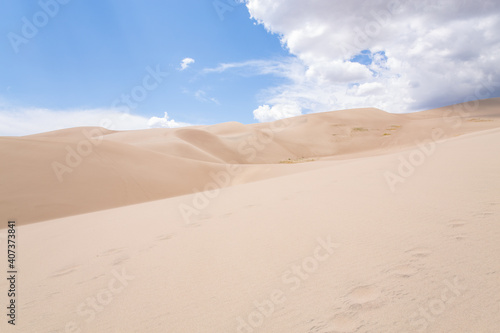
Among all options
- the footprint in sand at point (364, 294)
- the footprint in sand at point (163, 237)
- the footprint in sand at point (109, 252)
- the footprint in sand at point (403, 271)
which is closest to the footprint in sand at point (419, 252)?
the footprint in sand at point (403, 271)

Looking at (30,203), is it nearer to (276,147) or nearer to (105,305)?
(105,305)

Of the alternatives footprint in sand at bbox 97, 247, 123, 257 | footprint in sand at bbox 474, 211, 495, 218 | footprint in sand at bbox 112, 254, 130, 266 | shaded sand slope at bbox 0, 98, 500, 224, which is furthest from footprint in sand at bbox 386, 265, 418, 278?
shaded sand slope at bbox 0, 98, 500, 224

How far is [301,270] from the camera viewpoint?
216cm

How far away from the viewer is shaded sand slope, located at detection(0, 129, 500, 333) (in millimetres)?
1545

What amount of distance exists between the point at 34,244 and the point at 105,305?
10.3ft

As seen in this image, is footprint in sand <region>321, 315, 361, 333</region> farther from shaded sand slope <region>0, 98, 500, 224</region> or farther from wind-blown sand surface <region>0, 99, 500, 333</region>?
shaded sand slope <region>0, 98, 500, 224</region>

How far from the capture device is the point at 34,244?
4.22 metres

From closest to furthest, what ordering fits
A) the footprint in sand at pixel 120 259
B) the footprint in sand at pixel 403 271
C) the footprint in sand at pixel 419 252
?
the footprint in sand at pixel 403 271
the footprint in sand at pixel 419 252
the footprint in sand at pixel 120 259

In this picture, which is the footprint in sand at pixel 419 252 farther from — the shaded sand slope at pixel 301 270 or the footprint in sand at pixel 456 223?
the footprint in sand at pixel 456 223

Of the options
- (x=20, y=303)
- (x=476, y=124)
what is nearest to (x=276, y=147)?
(x=476, y=124)

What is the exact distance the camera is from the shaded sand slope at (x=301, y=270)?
5.07 ft

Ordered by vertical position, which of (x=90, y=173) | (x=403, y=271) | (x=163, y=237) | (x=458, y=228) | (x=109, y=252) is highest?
(x=90, y=173)

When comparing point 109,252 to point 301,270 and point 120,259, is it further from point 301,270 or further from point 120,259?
point 301,270

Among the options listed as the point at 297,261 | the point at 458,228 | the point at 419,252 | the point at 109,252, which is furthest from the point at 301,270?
the point at 109,252
